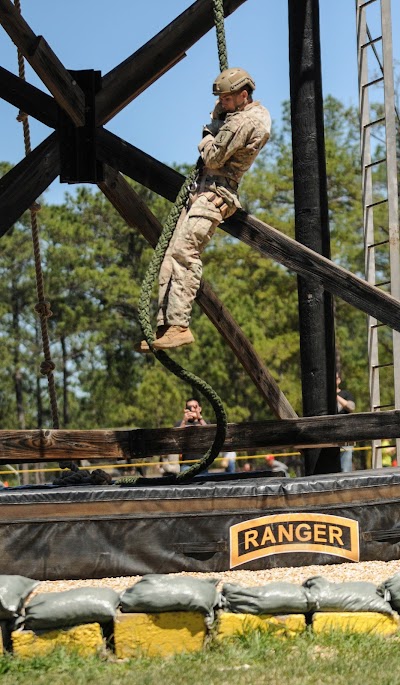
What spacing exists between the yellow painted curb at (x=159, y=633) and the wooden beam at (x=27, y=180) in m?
3.55

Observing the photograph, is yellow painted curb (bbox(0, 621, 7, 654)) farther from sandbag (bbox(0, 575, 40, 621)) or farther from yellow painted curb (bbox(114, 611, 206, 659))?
yellow painted curb (bbox(114, 611, 206, 659))

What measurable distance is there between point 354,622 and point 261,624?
0.51m

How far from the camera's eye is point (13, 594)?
6012 mm

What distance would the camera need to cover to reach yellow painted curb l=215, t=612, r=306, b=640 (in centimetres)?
596

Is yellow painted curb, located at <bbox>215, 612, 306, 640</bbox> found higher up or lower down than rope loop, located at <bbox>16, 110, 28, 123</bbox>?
lower down

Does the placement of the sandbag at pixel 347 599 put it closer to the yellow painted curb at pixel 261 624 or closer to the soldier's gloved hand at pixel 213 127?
the yellow painted curb at pixel 261 624

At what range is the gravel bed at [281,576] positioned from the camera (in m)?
6.86

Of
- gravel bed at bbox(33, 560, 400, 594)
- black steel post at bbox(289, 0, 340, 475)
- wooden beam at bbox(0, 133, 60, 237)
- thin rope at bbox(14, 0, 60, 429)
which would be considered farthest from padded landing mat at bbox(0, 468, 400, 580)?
wooden beam at bbox(0, 133, 60, 237)

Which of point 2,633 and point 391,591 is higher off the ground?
point 391,591

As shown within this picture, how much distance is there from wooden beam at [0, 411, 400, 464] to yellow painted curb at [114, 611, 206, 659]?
86.7 inches

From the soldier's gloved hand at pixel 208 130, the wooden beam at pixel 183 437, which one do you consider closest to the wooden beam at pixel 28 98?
the soldier's gloved hand at pixel 208 130

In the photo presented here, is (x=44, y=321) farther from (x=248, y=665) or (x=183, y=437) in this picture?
(x=248, y=665)

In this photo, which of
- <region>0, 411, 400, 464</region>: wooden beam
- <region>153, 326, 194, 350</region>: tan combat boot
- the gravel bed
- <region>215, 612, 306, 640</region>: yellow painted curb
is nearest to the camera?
<region>215, 612, 306, 640</region>: yellow painted curb

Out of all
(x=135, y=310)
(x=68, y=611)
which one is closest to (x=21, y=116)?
(x=68, y=611)
